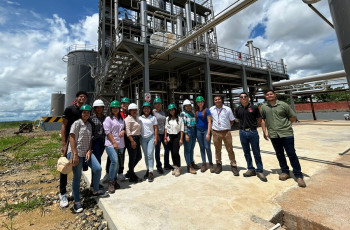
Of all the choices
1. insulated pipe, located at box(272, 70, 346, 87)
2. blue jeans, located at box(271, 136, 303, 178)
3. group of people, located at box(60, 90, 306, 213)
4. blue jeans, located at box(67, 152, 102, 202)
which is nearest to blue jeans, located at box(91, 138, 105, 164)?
group of people, located at box(60, 90, 306, 213)

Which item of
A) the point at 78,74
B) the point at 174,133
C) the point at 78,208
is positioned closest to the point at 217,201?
the point at 174,133

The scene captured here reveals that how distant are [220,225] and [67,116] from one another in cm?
287

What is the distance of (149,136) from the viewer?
375 centimetres

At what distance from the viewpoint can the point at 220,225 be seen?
2.05 m

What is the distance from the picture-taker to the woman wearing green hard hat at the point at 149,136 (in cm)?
369

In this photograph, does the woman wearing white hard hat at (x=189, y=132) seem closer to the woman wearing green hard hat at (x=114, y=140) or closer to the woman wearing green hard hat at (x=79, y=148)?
the woman wearing green hard hat at (x=114, y=140)

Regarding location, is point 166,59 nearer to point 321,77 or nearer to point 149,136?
point 149,136

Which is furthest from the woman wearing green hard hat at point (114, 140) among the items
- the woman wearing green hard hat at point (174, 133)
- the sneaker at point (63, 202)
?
the woman wearing green hard hat at point (174, 133)

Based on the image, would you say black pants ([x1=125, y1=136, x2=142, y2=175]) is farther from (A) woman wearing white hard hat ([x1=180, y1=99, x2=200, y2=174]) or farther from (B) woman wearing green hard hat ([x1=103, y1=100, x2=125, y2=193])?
(A) woman wearing white hard hat ([x1=180, y1=99, x2=200, y2=174])

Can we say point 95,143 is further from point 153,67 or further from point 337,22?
point 153,67

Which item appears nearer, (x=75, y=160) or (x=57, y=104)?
(x=75, y=160)

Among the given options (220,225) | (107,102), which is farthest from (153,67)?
(220,225)

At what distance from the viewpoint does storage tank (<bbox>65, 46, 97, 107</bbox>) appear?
18.5m

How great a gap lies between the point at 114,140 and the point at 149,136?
2.65 ft
